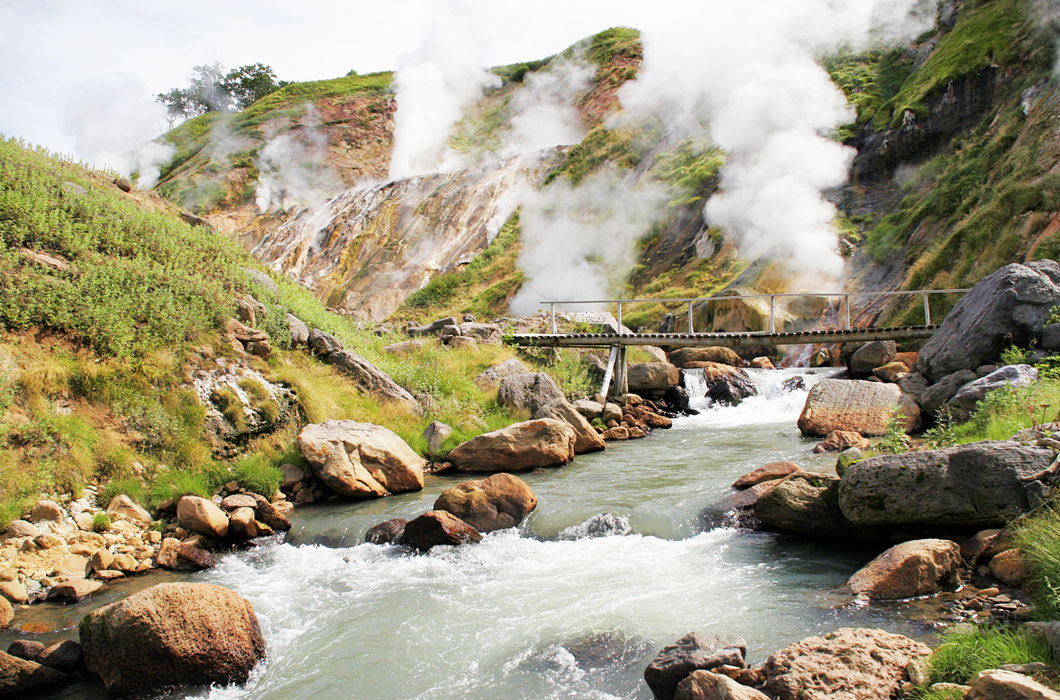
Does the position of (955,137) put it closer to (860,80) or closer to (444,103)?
(860,80)

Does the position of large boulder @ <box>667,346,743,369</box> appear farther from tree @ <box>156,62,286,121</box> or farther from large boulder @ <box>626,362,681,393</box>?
tree @ <box>156,62,286,121</box>

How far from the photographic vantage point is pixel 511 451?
10414 mm

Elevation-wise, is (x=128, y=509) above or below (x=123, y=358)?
below

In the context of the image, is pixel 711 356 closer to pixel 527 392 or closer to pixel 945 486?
pixel 527 392

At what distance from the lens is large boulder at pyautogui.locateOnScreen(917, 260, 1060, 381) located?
10.3 m

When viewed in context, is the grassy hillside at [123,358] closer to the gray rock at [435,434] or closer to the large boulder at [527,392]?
the gray rock at [435,434]

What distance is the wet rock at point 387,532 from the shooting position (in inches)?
288

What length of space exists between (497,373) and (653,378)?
4293 mm

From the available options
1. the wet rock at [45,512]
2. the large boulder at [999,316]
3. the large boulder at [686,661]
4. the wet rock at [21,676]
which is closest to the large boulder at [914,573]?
the large boulder at [686,661]

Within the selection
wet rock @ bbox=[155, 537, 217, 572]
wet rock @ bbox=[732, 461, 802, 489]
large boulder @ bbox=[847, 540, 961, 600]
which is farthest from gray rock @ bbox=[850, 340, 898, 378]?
wet rock @ bbox=[155, 537, 217, 572]

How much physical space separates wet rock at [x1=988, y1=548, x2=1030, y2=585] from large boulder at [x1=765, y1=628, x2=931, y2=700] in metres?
1.30

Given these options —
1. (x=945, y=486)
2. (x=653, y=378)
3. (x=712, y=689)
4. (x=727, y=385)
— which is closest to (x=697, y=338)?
(x=727, y=385)

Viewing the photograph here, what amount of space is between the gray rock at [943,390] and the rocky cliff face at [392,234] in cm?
2741

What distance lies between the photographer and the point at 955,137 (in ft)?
75.3
